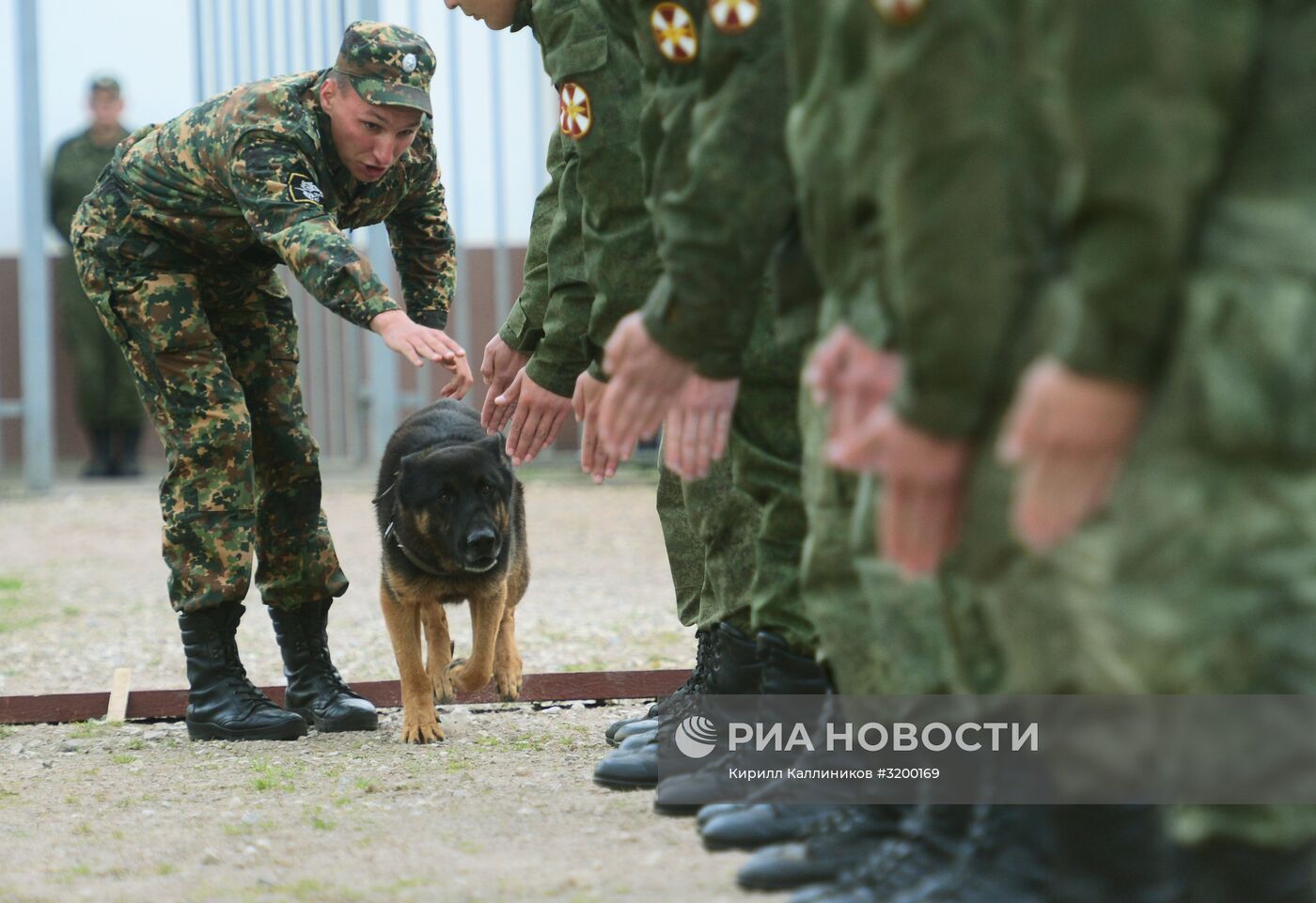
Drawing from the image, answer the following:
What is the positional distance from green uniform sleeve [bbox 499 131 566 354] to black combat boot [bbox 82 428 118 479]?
1149cm

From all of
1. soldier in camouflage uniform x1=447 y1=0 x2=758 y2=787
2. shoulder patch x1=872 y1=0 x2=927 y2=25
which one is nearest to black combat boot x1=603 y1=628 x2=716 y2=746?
soldier in camouflage uniform x1=447 y1=0 x2=758 y2=787

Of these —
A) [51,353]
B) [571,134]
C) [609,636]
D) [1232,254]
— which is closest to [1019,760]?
[1232,254]

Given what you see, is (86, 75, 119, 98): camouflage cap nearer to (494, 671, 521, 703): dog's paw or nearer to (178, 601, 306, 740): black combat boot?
(494, 671, 521, 703): dog's paw

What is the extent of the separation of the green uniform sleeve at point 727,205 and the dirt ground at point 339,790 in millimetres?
968

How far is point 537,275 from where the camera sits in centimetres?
459

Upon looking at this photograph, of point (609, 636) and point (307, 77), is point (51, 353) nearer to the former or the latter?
point (609, 636)

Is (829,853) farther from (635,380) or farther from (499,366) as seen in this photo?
(499,366)

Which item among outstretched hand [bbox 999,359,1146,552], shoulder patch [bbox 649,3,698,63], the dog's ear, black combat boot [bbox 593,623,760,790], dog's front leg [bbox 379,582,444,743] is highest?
shoulder patch [bbox 649,3,698,63]

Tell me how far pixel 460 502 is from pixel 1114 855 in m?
→ 3.87

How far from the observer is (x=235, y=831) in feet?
12.3

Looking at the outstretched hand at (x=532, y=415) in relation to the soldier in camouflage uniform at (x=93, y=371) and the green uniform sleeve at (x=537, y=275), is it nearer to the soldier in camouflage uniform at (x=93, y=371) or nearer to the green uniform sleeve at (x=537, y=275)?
the green uniform sleeve at (x=537, y=275)

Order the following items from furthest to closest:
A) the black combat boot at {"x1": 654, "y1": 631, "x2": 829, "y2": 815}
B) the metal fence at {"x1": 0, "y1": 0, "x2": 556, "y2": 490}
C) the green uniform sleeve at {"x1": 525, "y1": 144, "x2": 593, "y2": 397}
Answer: the metal fence at {"x1": 0, "y1": 0, "x2": 556, "y2": 490} < the green uniform sleeve at {"x1": 525, "y1": 144, "x2": 593, "y2": 397} < the black combat boot at {"x1": 654, "y1": 631, "x2": 829, "y2": 815}

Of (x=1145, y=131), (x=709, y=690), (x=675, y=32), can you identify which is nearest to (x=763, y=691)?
(x=709, y=690)

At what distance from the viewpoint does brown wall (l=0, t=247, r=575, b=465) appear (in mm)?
15172
